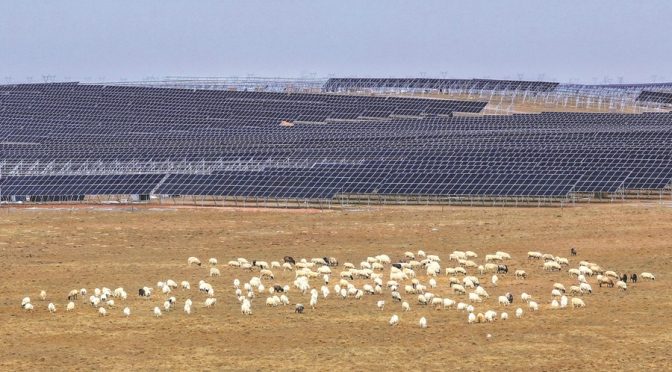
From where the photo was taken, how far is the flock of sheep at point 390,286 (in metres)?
38.4

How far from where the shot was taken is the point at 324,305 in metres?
39.0

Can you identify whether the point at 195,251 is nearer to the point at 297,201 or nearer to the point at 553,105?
the point at 297,201

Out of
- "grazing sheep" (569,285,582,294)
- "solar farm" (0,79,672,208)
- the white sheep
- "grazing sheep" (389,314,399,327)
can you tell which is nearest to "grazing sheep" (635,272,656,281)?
"grazing sheep" (569,285,582,294)

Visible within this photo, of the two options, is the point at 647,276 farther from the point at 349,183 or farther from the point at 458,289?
the point at 349,183

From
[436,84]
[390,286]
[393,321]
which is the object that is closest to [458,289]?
[390,286]

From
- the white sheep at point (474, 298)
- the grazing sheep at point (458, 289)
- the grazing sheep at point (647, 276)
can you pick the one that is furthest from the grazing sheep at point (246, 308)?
the grazing sheep at point (647, 276)

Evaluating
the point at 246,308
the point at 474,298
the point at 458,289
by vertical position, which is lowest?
the point at 246,308

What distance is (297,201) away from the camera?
77188 mm

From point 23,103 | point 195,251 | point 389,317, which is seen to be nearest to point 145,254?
point 195,251

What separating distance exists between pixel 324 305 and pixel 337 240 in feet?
65.4

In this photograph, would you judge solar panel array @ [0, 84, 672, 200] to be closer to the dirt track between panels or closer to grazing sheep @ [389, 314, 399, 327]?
the dirt track between panels

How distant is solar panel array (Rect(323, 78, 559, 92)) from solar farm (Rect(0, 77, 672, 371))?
17.4 m

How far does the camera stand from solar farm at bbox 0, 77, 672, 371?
33.4 metres

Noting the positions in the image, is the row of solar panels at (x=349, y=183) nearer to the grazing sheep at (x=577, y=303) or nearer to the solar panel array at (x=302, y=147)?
the solar panel array at (x=302, y=147)
